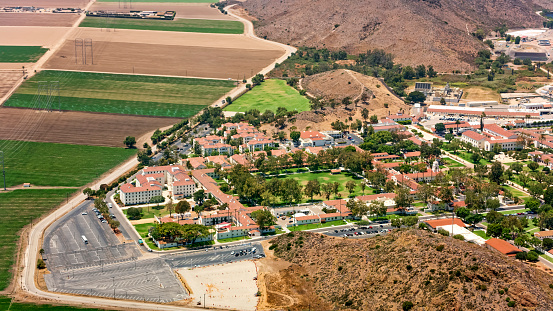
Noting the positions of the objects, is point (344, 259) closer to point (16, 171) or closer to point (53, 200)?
point (53, 200)

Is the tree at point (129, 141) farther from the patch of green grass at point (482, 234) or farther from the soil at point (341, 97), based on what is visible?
the patch of green grass at point (482, 234)

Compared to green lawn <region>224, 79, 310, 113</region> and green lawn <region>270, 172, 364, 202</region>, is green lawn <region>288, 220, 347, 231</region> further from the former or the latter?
green lawn <region>224, 79, 310, 113</region>

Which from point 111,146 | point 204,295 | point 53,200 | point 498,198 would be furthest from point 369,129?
point 204,295

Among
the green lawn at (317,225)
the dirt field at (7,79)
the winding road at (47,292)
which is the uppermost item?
the dirt field at (7,79)

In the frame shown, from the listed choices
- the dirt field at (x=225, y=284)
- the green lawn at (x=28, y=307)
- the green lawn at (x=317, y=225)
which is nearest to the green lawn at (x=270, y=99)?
the green lawn at (x=317, y=225)

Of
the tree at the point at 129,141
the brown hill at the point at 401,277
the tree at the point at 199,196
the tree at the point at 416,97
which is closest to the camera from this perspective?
the brown hill at the point at 401,277
